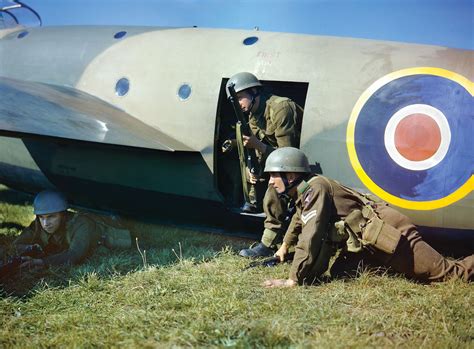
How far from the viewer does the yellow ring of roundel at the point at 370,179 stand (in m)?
5.73

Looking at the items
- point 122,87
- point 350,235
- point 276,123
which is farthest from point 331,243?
point 122,87

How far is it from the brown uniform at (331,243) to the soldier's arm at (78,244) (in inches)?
102

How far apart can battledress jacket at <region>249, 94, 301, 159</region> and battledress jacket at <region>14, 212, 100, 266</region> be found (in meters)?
2.43

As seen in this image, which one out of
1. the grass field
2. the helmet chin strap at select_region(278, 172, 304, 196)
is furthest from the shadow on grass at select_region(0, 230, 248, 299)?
the helmet chin strap at select_region(278, 172, 304, 196)

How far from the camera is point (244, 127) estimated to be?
641 cm

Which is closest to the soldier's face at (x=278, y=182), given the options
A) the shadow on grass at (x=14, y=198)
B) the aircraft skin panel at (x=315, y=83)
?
the aircraft skin panel at (x=315, y=83)

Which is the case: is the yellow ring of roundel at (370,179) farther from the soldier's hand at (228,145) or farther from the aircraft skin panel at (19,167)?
the aircraft skin panel at (19,167)

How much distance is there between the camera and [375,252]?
5348mm

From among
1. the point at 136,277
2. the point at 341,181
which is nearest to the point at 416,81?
the point at 341,181

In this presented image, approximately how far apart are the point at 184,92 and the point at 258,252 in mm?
2489

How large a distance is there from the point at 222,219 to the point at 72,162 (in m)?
2.39

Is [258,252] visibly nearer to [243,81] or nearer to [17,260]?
[243,81]

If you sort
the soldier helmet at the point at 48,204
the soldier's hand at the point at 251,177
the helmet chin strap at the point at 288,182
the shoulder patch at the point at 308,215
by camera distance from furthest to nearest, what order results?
the soldier's hand at the point at 251,177, the soldier helmet at the point at 48,204, the helmet chin strap at the point at 288,182, the shoulder patch at the point at 308,215

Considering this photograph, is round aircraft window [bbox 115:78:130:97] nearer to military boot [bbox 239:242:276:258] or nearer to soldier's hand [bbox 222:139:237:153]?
soldier's hand [bbox 222:139:237:153]
